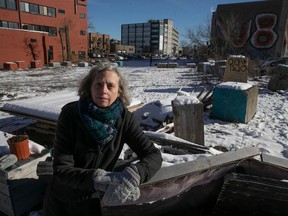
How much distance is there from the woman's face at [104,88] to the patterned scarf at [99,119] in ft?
0.14

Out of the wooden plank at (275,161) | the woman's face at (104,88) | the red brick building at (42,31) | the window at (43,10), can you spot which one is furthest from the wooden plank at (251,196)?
the window at (43,10)

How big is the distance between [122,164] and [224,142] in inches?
151

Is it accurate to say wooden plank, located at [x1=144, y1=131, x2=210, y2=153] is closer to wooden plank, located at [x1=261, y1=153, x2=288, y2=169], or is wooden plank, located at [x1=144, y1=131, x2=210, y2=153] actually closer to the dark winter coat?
wooden plank, located at [x1=261, y1=153, x2=288, y2=169]

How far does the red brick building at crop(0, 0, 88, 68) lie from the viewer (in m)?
28.0

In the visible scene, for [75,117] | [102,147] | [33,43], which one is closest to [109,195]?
[102,147]

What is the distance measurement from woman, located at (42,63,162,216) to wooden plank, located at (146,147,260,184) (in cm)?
22

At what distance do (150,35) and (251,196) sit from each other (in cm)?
12870

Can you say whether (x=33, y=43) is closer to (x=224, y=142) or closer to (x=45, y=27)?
(x=45, y=27)


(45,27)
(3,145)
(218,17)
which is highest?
(218,17)

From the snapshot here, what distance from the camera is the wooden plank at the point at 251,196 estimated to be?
208 centimetres

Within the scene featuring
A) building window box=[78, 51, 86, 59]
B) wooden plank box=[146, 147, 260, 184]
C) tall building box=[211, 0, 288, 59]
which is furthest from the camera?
building window box=[78, 51, 86, 59]

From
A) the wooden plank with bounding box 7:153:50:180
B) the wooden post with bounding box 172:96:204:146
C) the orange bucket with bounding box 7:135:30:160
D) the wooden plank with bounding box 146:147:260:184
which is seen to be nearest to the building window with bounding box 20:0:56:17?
the wooden post with bounding box 172:96:204:146

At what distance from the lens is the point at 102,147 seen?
1724 mm

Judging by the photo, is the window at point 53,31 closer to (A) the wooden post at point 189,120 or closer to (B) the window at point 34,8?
(B) the window at point 34,8
